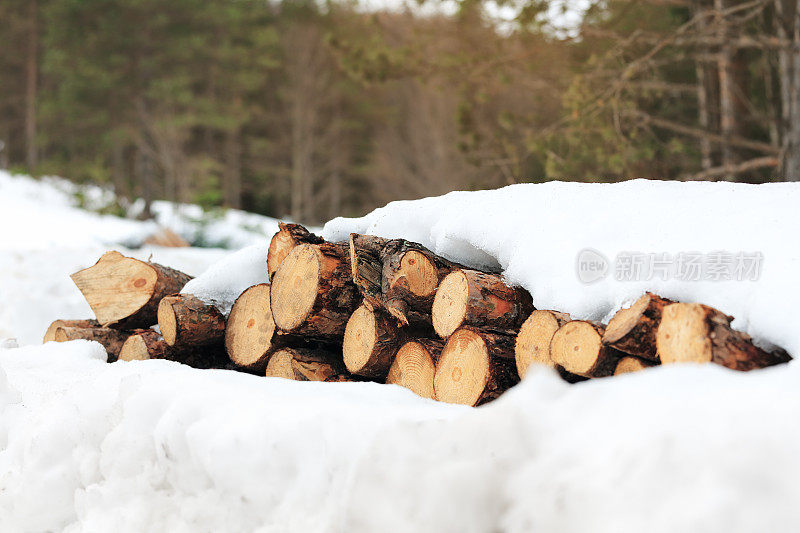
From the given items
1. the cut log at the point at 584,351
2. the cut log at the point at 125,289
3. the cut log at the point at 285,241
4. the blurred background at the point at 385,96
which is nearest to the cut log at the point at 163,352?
the cut log at the point at 125,289

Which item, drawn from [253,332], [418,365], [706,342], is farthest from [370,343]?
[706,342]

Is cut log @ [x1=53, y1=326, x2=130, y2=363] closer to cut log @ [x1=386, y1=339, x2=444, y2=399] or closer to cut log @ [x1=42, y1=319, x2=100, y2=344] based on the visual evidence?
cut log @ [x1=42, y1=319, x2=100, y2=344]

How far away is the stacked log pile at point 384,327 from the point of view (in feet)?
6.14

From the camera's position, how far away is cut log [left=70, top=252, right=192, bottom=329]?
316cm

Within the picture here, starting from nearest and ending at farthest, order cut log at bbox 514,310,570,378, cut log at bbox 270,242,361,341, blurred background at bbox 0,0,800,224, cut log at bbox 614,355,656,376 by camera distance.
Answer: cut log at bbox 614,355,656,376, cut log at bbox 514,310,570,378, cut log at bbox 270,242,361,341, blurred background at bbox 0,0,800,224

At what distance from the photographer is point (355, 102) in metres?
20.8

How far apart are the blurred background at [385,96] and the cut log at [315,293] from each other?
12.1 ft

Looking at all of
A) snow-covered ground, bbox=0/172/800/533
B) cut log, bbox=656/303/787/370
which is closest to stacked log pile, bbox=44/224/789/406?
cut log, bbox=656/303/787/370

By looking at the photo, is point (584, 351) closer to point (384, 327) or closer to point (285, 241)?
point (384, 327)

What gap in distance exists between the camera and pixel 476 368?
2.23 meters

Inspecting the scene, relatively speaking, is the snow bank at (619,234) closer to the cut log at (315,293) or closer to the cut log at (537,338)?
the cut log at (537,338)

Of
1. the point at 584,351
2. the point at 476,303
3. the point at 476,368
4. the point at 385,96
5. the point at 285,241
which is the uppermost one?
the point at 385,96

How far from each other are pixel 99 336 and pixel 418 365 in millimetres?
1786

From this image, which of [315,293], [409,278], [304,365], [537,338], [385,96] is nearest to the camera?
[537,338]
